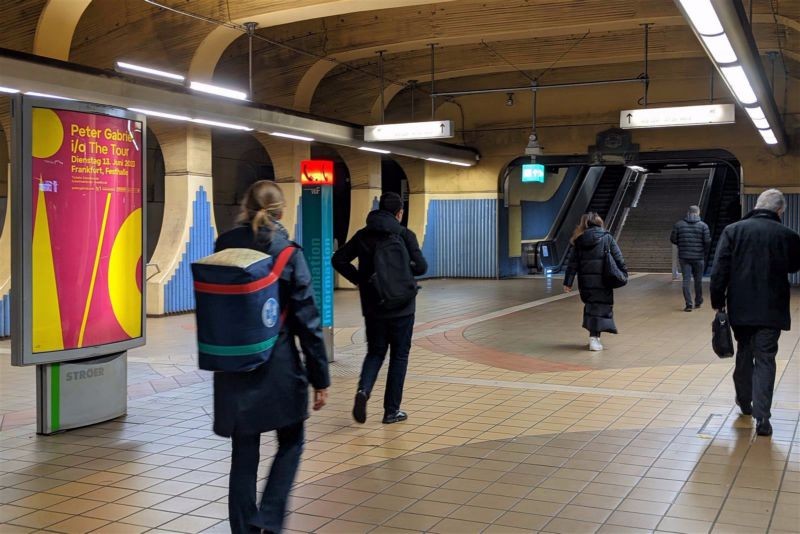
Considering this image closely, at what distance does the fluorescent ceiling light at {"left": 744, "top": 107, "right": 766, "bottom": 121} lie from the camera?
10948mm

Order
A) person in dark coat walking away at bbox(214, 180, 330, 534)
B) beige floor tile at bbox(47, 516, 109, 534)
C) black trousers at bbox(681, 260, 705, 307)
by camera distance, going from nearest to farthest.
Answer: person in dark coat walking away at bbox(214, 180, 330, 534) < beige floor tile at bbox(47, 516, 109, 534) < black trousers at bbox(681, 260, 705, 307)

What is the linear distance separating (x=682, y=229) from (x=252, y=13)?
6.89 metres

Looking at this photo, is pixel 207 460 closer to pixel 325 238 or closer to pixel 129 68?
pixel 325 238

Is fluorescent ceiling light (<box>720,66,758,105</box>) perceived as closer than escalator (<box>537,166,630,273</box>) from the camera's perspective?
Yes

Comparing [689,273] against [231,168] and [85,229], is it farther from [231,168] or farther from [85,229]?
[231,168]

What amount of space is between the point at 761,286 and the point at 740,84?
4.22m

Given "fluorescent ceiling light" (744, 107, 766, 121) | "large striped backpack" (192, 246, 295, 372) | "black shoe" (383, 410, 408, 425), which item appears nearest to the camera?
"large striped backpack" (192, 246, 295, 372)

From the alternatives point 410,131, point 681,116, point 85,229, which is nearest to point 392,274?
point 85,229

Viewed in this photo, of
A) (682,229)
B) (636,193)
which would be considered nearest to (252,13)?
(682,229)

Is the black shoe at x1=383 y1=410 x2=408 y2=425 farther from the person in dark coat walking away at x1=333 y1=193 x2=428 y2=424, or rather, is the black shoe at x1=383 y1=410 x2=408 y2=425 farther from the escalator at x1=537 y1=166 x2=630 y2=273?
the escalator at x1=537 y1=166 x2=630 y2=273

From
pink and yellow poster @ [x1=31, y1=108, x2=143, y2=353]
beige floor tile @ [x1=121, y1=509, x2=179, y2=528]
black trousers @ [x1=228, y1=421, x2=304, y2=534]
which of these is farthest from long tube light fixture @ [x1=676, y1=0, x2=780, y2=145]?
beige floor tile @ [x1=121, y1=509, x2=179, y2=528]

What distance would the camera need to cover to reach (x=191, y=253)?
43.0 ft

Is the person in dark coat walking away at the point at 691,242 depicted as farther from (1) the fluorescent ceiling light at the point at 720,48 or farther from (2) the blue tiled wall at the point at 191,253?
(2) the blue tiled wall at the point at 191,253

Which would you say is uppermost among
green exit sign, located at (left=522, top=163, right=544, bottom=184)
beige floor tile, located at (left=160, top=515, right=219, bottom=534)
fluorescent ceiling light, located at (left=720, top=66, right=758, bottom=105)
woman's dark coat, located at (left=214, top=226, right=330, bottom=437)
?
fluorescent ceiling light, located at (left=720, top=66, right=758, bottom=105)
